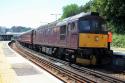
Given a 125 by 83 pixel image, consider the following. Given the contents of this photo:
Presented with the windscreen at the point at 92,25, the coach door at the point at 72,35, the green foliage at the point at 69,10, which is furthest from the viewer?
the green foliage at the point at 69,10

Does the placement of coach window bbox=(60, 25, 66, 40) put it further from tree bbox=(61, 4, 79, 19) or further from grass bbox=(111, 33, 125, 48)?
tree bbox=(61, 4, 79, 19)

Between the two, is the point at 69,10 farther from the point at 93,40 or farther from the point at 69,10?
the point at 93,40

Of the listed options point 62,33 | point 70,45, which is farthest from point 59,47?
point 70,45

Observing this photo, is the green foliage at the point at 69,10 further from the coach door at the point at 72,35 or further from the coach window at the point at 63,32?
the coach door at the point at 72,35

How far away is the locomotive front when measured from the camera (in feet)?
63.9

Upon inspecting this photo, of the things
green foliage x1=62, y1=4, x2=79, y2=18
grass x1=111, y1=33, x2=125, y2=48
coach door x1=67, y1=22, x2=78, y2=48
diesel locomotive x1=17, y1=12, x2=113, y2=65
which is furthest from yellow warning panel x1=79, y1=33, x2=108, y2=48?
green foliage x1=62, y1=4, x2=79, y2=18

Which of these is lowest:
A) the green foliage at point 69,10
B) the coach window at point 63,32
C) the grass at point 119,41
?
the grass at point 119,41

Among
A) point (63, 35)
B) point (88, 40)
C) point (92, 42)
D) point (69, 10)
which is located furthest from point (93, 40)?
point (69, 10)

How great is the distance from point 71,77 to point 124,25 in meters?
9.95

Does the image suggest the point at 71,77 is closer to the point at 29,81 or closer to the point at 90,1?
the point at 29,81

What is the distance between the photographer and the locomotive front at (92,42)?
19.5 meters

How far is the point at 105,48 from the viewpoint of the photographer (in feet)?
66.2

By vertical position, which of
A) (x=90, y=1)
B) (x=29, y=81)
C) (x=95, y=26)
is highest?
(x=90, y=1)

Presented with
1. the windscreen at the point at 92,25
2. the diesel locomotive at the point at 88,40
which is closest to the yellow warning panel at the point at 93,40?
the diesel locomotive at the point at 88,40
